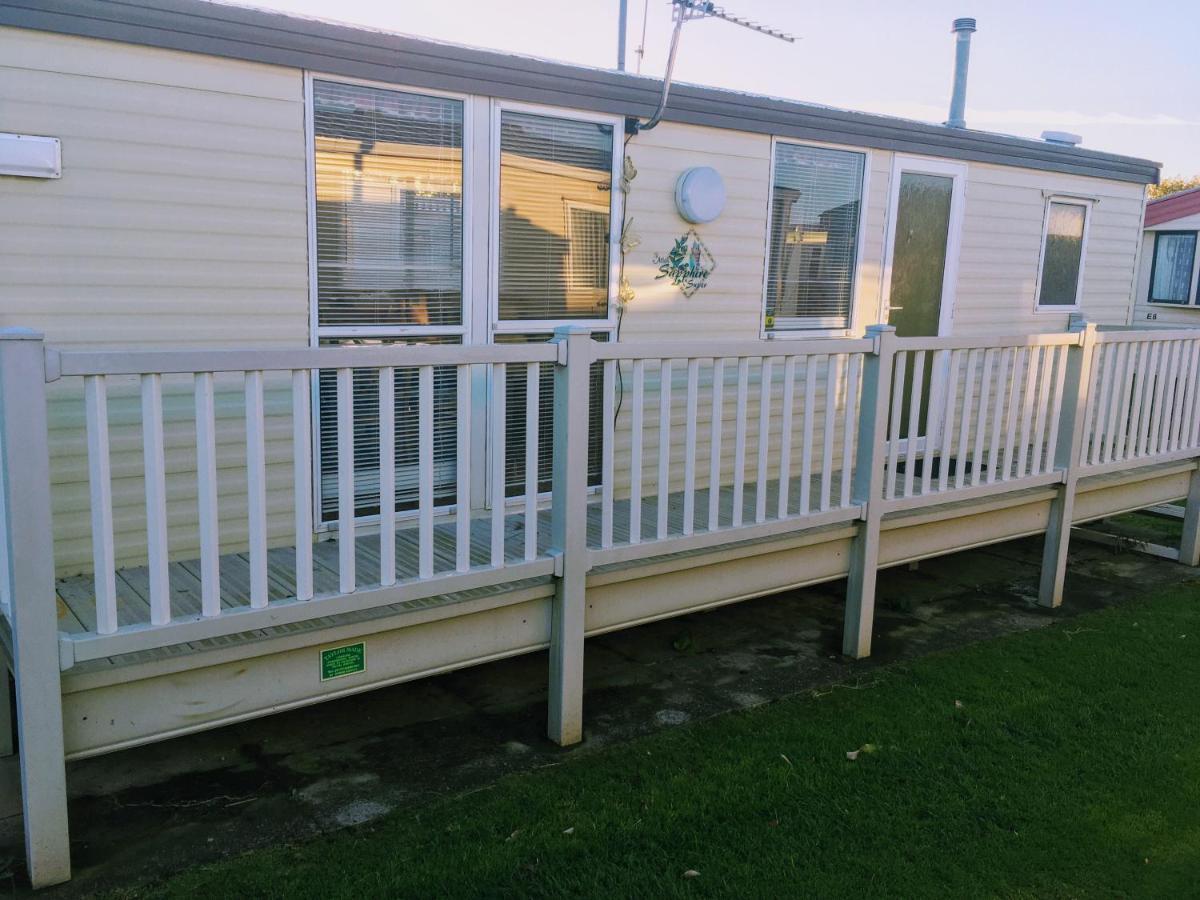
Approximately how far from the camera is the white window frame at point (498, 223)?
450 cm

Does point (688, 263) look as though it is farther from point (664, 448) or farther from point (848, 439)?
point (664, 448)

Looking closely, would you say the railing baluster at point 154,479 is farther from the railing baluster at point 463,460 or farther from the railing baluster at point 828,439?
the railing baluster at point 828,439

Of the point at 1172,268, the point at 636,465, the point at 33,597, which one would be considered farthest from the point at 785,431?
the point at 1172,268

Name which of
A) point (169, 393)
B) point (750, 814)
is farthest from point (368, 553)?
point (750, 814)

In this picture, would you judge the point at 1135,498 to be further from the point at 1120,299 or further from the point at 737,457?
the point at 737,457

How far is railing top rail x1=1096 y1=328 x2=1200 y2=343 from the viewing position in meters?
5.50

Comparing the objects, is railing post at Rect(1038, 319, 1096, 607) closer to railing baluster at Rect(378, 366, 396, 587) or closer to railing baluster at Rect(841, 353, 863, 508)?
railing baluster at Rect(841, 353, 863, 508)

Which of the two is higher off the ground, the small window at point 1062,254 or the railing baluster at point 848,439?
the small window at point 1062,254

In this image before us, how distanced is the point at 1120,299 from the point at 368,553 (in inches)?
250

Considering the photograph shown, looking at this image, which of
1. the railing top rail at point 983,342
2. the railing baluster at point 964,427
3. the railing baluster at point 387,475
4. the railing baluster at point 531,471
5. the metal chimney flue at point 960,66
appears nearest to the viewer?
the railing baluster at point 387,475

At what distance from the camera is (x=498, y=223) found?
4559mm

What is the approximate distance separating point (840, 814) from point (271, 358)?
7.31 feet

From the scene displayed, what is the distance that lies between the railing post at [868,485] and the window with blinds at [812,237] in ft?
3.94

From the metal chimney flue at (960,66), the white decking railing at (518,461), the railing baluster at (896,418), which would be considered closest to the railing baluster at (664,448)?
the white decking railing at (518,461)
